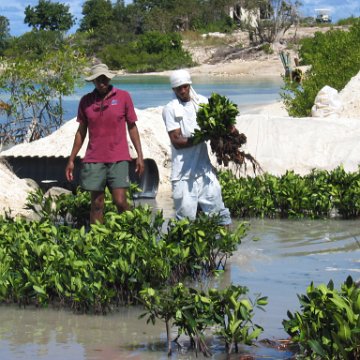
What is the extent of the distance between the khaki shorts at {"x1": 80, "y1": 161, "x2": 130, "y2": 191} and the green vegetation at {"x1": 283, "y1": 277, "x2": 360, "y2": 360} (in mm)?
3228

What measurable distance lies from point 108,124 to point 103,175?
43cm

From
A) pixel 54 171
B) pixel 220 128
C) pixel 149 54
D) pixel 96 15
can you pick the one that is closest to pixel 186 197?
pixel 220 128

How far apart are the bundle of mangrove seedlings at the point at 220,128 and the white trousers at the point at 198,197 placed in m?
0.48

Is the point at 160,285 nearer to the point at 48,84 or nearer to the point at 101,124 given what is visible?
the point at 101,124

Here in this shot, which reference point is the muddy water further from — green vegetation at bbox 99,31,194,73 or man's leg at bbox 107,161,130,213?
green vegetation at bbox 99,31,194,73

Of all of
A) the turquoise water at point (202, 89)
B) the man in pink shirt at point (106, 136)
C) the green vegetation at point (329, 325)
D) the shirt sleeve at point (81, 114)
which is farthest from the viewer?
the turquoise water at point (202, 89)

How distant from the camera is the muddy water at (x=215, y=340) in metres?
6.18

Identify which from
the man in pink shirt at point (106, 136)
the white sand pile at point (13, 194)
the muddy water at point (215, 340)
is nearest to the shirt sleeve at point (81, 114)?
the man in pink shirt at point (106, 136)

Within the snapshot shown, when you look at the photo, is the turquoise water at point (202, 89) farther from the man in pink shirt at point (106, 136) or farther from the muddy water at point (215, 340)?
the man in pink shirt at point (106, 136)

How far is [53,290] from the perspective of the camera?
7203mm

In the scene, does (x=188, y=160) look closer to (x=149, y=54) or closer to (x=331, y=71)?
(x=331, y=71)

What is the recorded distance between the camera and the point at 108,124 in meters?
8.59

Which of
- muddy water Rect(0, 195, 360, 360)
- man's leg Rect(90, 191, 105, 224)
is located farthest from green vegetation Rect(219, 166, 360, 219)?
man's leg Rect(90, 191, 105, 224)

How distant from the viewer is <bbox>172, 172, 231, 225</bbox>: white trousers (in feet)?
27.7
